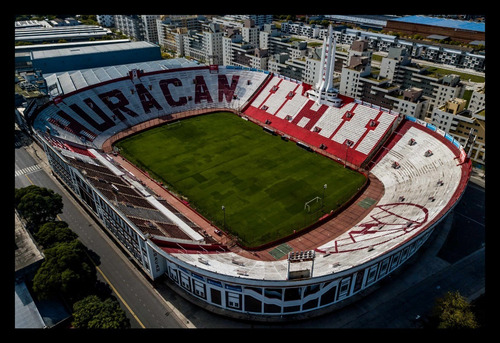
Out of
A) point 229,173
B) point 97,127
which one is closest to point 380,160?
point 229,173

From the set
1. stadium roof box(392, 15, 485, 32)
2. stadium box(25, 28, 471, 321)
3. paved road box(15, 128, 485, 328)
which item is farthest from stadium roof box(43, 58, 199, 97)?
stadium roof box(392, 15, 485, 32)

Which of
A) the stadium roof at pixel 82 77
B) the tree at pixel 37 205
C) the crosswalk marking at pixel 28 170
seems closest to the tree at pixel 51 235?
the tree at pixel 37 205

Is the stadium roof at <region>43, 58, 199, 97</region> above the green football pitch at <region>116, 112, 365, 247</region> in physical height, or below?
above

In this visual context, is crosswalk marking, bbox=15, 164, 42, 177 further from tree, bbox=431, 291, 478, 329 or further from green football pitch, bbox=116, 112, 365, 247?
tree, bbox=431, 291, 478, 329

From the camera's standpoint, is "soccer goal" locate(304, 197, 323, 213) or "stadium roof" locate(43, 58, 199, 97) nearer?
"soccer goal" locate(304, 197, 323, 213)

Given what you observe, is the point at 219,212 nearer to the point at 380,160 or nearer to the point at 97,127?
the point at 380,160

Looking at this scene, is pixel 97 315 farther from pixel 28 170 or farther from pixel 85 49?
pixel 85 49

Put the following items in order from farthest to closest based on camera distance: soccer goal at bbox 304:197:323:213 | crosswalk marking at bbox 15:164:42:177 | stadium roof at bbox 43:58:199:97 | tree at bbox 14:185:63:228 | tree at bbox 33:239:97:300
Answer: stadium roof at bbox 43:58:199:97 → crosswalk marking at bbox 15:164:42:177 → soccer goal at bbox 304:197:323:213 → tree at bbox 14:185:63:228 → tree at bbox 33:239:97:300
